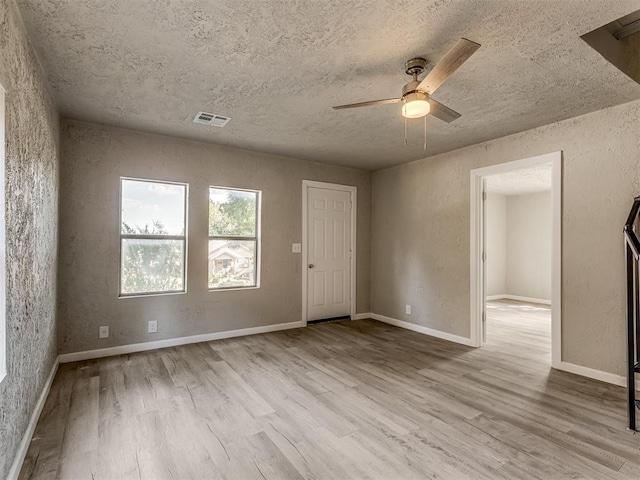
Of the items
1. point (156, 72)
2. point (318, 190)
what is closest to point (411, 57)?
point (156, 72)

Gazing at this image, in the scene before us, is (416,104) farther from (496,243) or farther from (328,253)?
(496,243)

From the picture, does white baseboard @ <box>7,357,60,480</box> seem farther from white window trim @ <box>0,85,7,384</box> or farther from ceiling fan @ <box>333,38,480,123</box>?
ceiling fan @ <box>333,38,480,123</box>

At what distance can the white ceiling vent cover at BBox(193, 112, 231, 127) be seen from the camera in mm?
3287

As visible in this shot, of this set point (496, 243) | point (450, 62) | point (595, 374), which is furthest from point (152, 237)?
point (496, 243)

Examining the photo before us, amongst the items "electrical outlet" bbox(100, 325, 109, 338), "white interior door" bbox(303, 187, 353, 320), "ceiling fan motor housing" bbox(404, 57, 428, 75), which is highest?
"ceiling fan motor housing" bbox(404, 57, 428, 75)

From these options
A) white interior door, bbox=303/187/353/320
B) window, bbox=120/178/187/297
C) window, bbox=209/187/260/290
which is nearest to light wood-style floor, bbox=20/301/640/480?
window, bbox=120/178/187/297

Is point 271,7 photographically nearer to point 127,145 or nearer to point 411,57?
point 411,57

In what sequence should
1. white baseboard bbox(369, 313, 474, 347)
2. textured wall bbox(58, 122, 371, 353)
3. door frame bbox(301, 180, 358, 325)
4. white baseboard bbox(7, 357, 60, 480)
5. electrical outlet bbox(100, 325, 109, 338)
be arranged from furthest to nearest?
1. door frame bbox(301, 180, 358, 325)
2. white baseboard bbox(369, 313, 474, 347)
3. electrical outlet bbox(100, 325, 109, 338)
4. textured wall bbox(58, 122, 371, 353)
5. white baseboard bbox(7, 357, 60, 480)

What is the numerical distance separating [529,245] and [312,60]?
7325mm

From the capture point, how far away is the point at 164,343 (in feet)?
12.9

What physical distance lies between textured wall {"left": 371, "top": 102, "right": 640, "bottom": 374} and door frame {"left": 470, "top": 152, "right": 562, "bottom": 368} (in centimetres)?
6

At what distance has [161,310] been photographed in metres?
3.92

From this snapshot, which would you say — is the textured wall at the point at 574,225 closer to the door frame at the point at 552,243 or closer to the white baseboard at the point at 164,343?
the door frame at the point at 552,243

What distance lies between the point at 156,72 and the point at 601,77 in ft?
10.8
